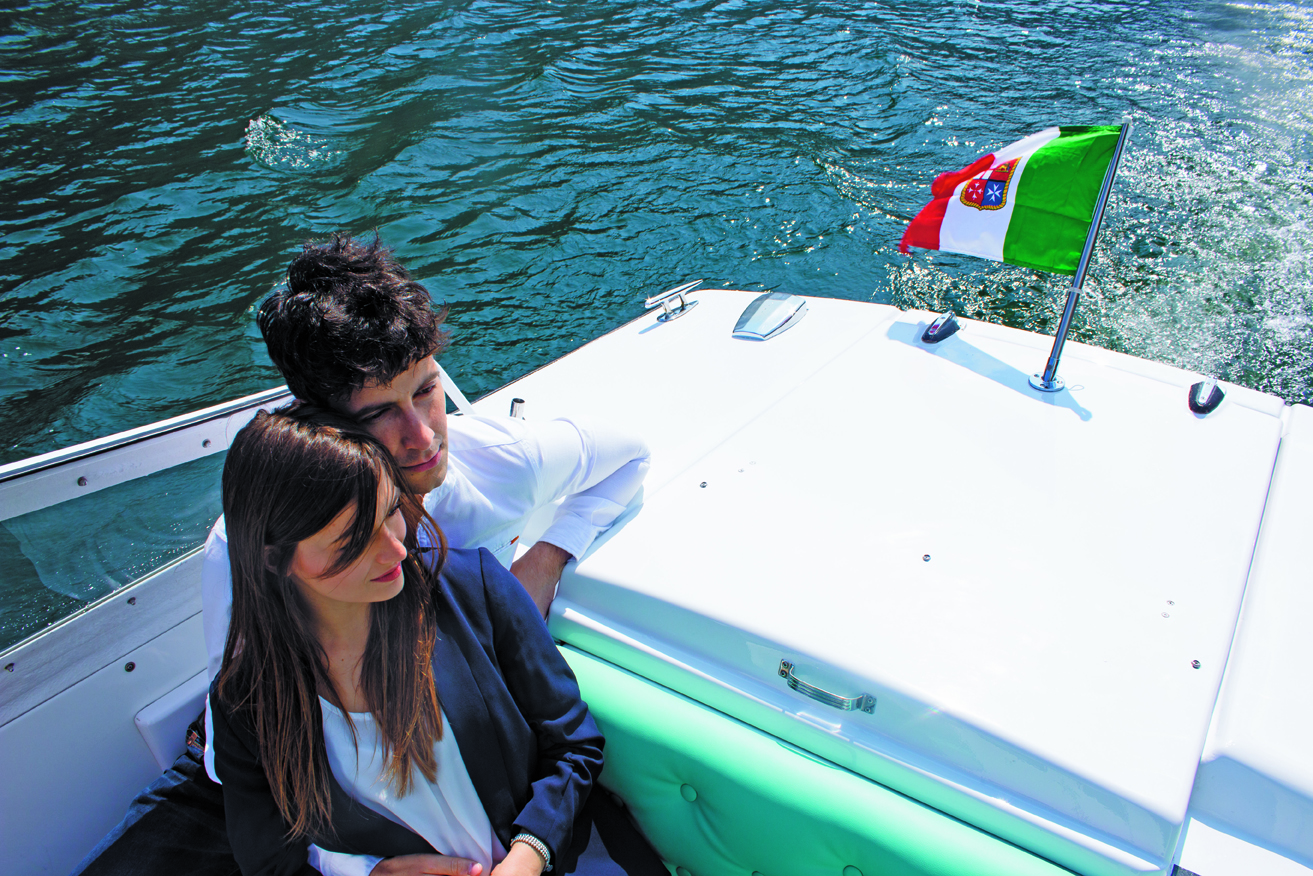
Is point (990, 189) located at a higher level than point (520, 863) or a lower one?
higher

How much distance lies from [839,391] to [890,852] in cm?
120

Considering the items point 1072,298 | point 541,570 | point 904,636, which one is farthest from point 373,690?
point 1072,298

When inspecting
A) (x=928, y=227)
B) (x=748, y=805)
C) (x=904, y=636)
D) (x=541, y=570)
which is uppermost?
(x=928, y=227)

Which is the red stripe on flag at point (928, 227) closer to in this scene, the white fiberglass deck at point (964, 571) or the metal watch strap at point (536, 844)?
the white fiberglass deck at point (964, 571)

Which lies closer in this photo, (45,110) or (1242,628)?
(1242,628)

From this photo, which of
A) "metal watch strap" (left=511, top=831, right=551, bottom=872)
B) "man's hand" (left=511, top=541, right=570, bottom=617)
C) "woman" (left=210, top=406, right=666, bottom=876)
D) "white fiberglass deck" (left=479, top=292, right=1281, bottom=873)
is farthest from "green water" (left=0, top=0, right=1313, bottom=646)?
"metal watch strap" (left=511, top=831, right=551, bottom=872)

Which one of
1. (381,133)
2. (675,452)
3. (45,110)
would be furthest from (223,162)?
(675,452)

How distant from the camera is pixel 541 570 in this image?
1.60 m

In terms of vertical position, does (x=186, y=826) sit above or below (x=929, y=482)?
below

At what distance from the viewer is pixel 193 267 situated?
18.5ft

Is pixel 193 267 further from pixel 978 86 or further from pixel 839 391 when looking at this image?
pixel 978 86

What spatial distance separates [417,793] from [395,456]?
57 cm

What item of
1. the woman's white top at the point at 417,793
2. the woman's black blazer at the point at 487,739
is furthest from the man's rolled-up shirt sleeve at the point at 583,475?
the woman's white top at the point at 417,793

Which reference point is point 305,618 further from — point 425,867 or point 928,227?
point 928,227
